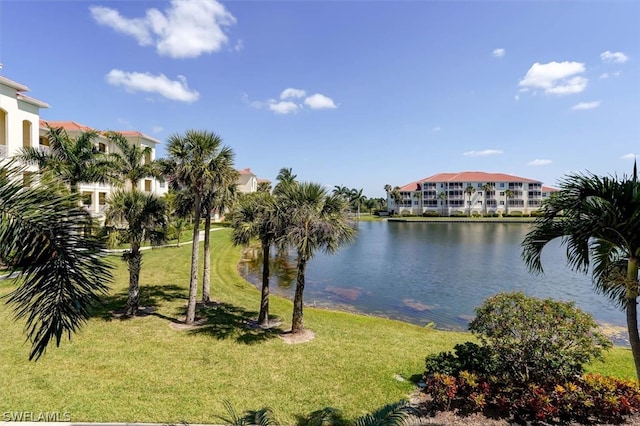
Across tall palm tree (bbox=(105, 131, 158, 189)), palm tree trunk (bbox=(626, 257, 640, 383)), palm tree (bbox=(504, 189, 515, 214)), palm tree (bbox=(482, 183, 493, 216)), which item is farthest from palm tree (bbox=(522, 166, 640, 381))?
palm tree (bbox=(504, 189, 515, 214))

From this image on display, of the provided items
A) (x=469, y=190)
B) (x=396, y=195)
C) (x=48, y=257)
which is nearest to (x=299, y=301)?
(x=48, y=257)

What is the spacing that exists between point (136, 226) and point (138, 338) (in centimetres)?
443

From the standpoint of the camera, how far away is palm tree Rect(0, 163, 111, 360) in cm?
309

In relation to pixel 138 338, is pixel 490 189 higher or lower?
higher

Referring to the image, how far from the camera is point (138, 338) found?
11.0m

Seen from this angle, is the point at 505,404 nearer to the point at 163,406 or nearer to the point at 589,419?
the point at 589,419

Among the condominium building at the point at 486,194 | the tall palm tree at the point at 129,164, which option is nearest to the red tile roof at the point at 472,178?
the condominium building at the point at 486,194

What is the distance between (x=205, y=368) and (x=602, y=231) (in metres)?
9.62

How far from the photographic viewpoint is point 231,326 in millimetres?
12695

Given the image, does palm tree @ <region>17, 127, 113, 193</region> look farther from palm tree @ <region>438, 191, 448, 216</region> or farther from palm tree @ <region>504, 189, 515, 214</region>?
palm tree @ <region>504, 189, 515, 214</region>

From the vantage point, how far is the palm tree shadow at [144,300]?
13.2 metres

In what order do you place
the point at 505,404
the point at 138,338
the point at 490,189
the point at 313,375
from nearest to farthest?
the point at 505,404 < the point at 313,375 < the point at 138,338 < the point at 490,189

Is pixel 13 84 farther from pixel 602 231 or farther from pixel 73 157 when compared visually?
pixel 602 231

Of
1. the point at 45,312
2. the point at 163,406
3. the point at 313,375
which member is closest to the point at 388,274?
the point at 313,375
